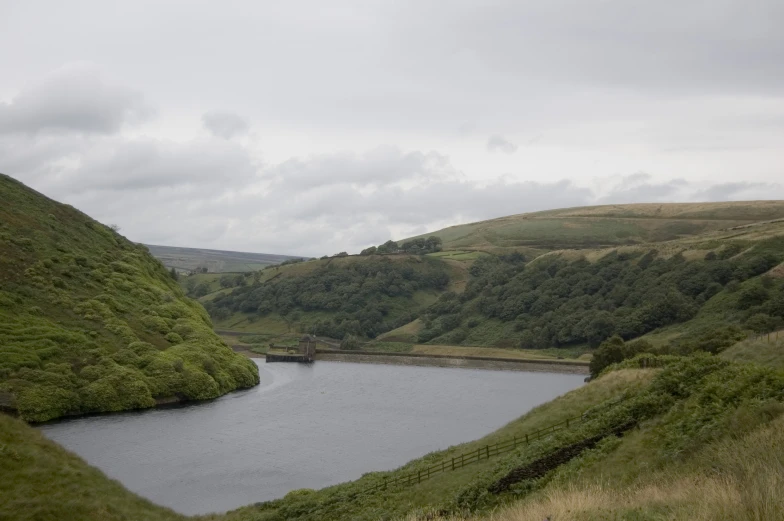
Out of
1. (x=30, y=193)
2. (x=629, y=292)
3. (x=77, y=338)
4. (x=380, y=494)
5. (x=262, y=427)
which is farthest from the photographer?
(x=629, y=292)

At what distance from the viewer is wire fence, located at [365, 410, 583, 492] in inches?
1304

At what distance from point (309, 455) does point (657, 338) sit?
67.1 m

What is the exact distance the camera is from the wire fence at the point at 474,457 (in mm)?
33125

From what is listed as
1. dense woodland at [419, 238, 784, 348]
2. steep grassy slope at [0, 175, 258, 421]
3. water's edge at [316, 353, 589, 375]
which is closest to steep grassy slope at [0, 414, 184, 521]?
steep grassy slope at [0, 175, 258, 421]

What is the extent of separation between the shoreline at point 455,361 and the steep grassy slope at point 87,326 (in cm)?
3902

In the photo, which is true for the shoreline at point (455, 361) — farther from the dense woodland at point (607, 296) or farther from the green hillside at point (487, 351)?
the dense woodland at point (607, 296)

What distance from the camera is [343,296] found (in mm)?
184000

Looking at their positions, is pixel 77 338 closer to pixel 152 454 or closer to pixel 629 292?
pixel 152 454

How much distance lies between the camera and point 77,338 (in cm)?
7188

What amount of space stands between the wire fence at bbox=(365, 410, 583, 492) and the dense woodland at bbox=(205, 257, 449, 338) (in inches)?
5128

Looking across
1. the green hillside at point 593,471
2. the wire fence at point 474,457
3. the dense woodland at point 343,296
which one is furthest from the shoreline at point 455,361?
the wire fence at point 474,457

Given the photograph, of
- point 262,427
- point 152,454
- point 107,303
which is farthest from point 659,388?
point 107,303

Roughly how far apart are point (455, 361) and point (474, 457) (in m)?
92.4

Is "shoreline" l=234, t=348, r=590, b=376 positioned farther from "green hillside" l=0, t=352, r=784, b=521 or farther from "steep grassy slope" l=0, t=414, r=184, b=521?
"steep grassy slope" l=0, t=414, r=184, b=521
